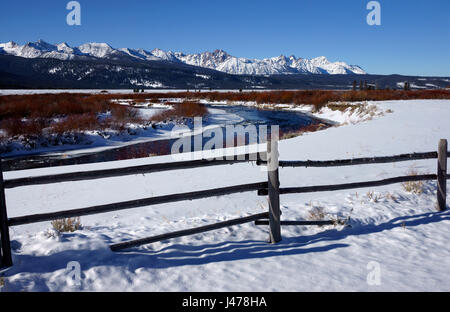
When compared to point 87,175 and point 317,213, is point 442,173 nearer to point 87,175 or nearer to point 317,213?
point 317,213

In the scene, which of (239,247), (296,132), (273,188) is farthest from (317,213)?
(296,132)

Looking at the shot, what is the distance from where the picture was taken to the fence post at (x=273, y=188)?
4535 mm

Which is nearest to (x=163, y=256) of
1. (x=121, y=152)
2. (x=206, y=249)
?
(x=206, y=249)

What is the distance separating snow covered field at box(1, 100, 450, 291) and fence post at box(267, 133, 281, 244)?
0.21 m

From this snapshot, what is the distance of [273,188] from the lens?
184 inches

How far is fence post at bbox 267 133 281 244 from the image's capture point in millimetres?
4535

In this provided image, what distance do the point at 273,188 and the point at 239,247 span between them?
1.01 m

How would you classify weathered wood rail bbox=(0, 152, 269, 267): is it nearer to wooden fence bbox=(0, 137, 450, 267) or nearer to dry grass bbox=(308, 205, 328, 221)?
wooden fence bbox=(0, 137, 450, 267)

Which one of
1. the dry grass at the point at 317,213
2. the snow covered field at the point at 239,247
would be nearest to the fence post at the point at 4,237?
the snow covered field at the point at 239,247

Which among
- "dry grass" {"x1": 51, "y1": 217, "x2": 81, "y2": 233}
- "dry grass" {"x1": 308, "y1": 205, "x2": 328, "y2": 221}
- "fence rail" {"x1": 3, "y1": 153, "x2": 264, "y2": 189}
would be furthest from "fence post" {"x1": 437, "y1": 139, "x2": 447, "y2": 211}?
"dry grass" {"x1": 51, "y1": 217, "x2": 81, "y2": 233}

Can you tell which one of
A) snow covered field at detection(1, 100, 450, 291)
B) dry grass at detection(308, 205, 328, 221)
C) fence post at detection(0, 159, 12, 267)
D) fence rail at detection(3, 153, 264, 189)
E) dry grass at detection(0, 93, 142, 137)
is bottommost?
snow covered field at detection(1, 100, 450, 291)

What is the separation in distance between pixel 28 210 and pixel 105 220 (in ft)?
6.99

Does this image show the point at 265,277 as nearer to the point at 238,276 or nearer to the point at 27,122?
the point at 238,276

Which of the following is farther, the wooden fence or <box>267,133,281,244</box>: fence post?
<box>267,133,281,244</box>: fence post
